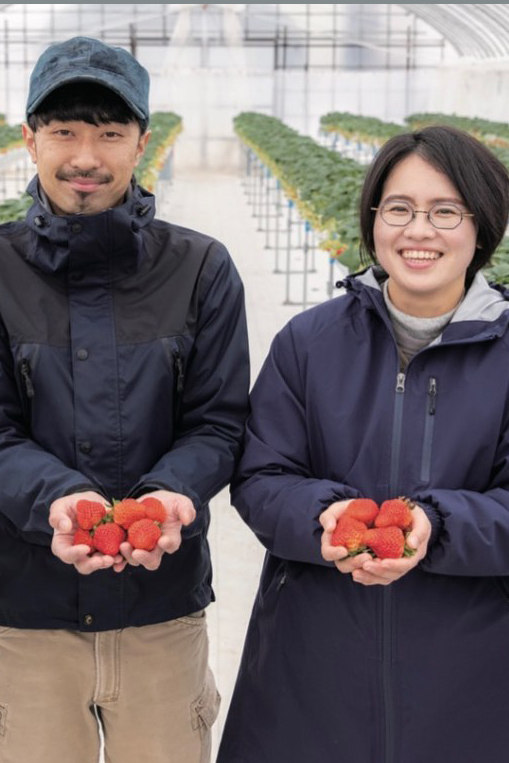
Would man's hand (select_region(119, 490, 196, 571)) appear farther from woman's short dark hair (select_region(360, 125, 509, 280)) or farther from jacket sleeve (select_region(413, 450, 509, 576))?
woman's short dark hair (select_region(360, 125, 509, 280))

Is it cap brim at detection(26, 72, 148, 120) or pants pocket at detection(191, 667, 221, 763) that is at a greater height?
cap brim at detection(26, 72, 148, 120)

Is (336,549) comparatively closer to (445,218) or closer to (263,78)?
(445,218)

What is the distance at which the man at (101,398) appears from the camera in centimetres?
224

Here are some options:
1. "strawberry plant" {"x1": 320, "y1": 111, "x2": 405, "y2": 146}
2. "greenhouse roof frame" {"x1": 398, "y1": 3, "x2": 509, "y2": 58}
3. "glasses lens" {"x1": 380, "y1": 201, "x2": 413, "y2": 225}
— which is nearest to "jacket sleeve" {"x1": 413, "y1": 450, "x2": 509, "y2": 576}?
"glasses lens" {"x1": 380, "y1": 201, "x2": 413, "y2": 225}

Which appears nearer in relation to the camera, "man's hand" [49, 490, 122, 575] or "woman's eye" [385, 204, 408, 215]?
"man's hand" [49, 490, 122, 575]

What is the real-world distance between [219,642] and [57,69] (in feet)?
10.8

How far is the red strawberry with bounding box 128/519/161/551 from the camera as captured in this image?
2010 mm

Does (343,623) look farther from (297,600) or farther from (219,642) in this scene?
(219,642)

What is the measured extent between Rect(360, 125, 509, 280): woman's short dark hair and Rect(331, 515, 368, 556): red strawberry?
65cm

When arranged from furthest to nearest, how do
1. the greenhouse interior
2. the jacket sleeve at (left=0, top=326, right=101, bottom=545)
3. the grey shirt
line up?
1. the greenhouse interior
2. the grey shirt
3. the jacket sleeve at (left=0, top=326, right=101, bottom=545)

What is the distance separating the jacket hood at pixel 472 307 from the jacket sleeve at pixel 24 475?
656mm

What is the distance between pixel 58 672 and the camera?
2363mm

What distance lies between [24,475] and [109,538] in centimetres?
26

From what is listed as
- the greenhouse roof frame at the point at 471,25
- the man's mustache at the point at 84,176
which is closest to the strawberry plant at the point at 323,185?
the man's mustache at the point at 84,176
